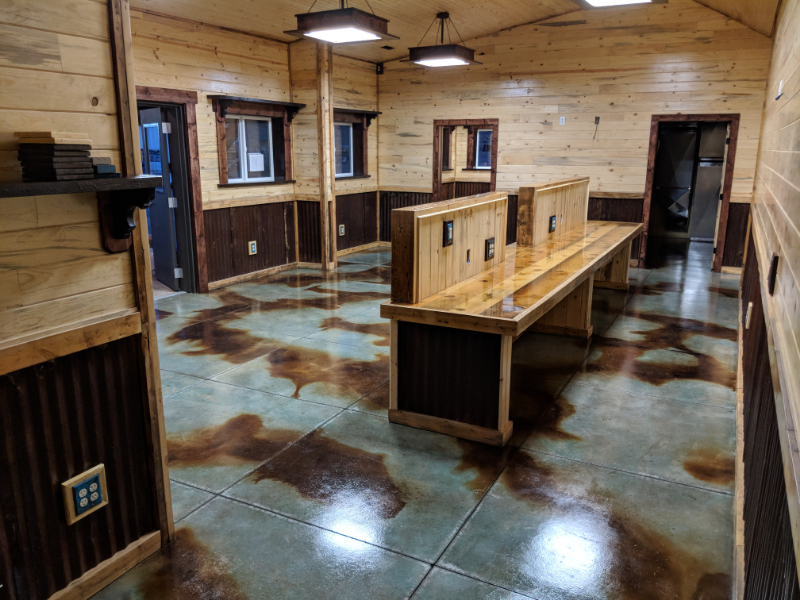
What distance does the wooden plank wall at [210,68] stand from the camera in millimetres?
6742

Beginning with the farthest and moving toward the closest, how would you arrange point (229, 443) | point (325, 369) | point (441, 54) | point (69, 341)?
point (441, 54) < point (325, 369) < point (229, 443) < point (69, 341)

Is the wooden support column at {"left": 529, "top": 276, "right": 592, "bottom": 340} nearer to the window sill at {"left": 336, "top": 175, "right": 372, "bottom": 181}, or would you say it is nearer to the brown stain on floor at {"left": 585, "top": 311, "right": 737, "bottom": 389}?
the brown stain on floor at {"left": 585, "top": 311, "right": 737, "bottom": 389}

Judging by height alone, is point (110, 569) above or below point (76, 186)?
below

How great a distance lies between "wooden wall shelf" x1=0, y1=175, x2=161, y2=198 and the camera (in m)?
1.79

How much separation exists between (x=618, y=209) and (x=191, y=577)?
28.2 feet

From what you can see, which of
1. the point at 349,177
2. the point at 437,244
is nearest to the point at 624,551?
the point at 437,244

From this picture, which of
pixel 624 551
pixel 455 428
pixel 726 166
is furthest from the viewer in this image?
pixel 726 166

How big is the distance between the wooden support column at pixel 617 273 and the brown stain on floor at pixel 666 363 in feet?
4.54

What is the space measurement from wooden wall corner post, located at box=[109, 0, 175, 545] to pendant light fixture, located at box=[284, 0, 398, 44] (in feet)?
11.9

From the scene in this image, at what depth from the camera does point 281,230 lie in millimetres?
9141

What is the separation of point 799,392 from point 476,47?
31.8ft

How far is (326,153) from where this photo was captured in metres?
8.87

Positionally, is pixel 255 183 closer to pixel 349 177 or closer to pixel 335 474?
pixel 349 177

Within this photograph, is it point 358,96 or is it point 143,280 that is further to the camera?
point 358,96
